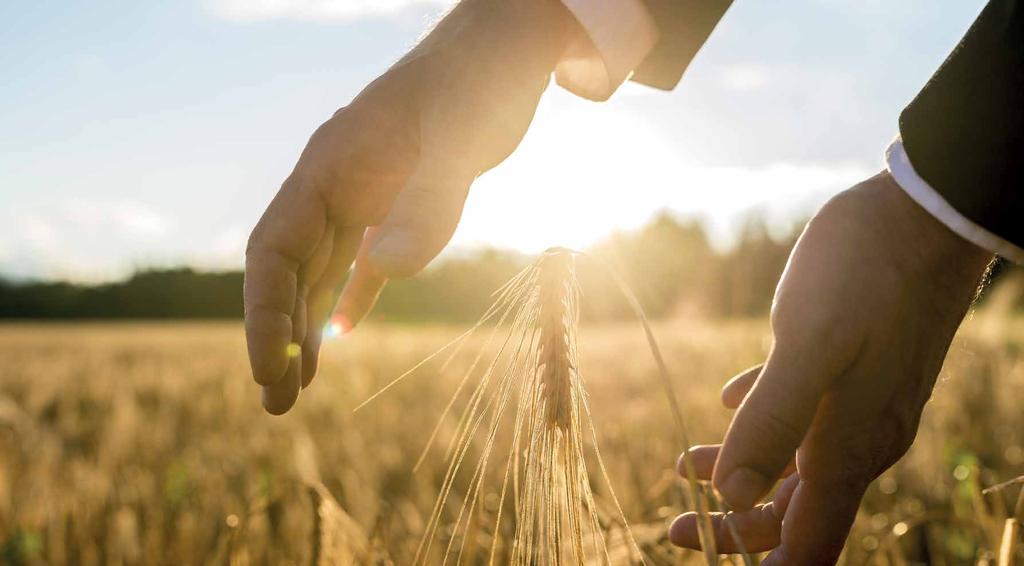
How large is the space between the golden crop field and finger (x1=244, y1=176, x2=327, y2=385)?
0.27 metres

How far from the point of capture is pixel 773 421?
0.86 meters

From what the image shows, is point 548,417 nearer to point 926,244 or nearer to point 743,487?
point 743,487

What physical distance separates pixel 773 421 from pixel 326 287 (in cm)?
75

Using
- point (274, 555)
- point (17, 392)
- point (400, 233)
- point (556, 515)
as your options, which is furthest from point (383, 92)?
point (17, 392)

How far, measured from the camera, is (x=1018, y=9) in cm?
91

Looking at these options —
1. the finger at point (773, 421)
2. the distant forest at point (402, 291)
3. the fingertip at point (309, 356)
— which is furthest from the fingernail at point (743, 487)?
the distant forest at point (402, 291)

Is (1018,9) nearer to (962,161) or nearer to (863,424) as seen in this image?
(962,161)

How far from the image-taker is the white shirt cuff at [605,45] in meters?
1.08

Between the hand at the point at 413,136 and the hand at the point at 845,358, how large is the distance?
1.26ft

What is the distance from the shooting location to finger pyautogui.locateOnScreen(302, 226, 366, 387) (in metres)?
1.30

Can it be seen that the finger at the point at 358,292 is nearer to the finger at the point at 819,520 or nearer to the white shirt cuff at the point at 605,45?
the white shirt cuff at the point at 605,45

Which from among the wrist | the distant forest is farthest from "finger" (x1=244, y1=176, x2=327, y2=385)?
the distant forest

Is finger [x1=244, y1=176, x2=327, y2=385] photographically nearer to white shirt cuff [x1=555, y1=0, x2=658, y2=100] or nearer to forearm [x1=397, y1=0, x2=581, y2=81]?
forearm [x1=397, y1=0, x2=581, y2=81]

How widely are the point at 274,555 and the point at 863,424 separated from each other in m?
1.43
